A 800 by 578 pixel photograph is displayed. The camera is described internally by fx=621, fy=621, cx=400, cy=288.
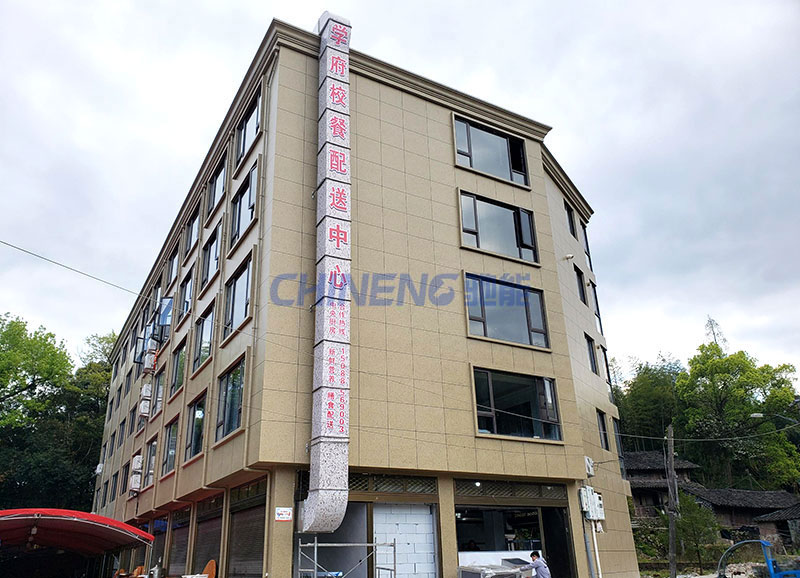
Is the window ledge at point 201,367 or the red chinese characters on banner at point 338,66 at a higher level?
the red chinese characters on banner at point 338,66

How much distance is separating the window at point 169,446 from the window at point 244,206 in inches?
312

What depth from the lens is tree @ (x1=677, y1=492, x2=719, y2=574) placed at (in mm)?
37281

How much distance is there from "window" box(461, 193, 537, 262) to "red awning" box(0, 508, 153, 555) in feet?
40.7

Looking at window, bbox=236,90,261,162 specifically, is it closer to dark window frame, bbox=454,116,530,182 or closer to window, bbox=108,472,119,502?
dark window frame, bbox=454,116,530,182

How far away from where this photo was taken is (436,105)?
20438 mm

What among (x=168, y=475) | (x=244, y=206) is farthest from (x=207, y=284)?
(x=168, y=475)

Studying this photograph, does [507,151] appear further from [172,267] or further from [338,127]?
[172,267]

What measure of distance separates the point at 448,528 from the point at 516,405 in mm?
4272

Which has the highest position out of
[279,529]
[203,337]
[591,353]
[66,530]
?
[591,353]

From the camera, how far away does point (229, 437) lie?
1570cm

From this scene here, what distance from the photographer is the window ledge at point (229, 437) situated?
593 inches

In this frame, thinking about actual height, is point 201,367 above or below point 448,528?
above

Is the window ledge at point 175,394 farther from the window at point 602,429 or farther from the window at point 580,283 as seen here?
the window at point 580,283

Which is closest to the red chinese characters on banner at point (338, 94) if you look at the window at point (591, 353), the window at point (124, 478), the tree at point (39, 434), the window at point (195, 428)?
the window at point (195, 428)
